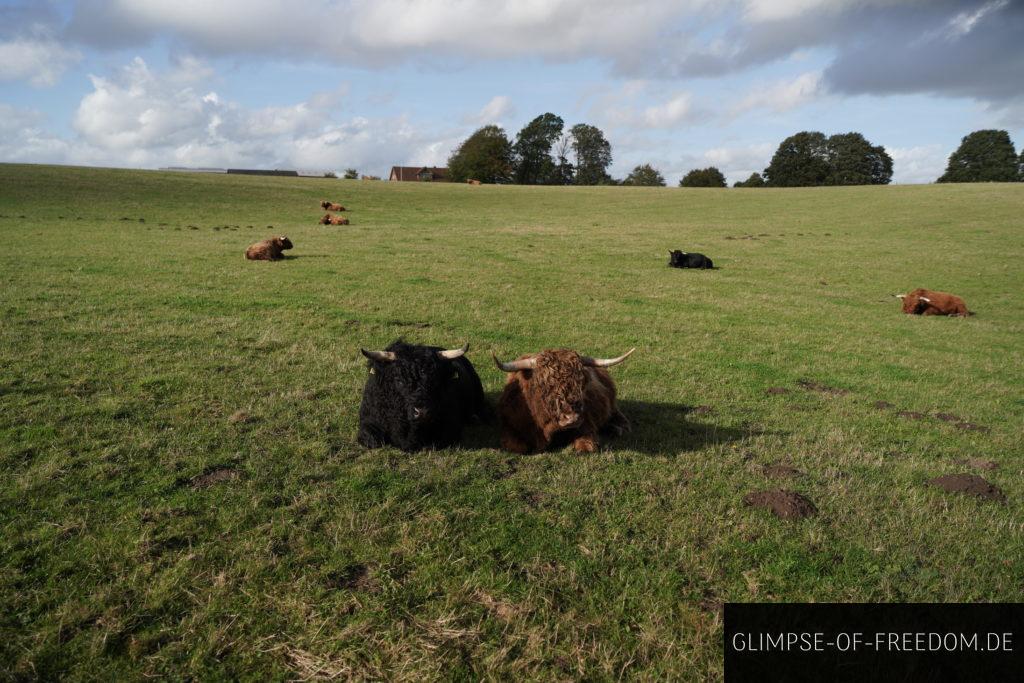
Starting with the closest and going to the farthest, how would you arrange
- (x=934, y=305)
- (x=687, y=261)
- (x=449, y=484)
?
(x=449, y=484), (x=934, y=305), (x=687, y=261)

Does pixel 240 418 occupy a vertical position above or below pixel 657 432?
above

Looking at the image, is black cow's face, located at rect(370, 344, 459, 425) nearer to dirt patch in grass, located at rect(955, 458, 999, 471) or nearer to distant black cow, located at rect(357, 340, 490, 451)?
distant black cow, located at rect(357, 340, 490, 451)

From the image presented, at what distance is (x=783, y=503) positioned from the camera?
227 inches

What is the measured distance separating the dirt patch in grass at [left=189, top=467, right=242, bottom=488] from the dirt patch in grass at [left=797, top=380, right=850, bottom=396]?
8759 mm

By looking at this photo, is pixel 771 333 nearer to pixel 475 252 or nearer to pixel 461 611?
pixel 461 611

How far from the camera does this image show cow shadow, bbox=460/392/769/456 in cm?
718

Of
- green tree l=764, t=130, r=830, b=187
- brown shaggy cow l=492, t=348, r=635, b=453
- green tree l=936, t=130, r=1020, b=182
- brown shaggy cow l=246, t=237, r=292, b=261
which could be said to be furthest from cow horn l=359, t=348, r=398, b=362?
green tree l=936, t=130, r=1020, b=182

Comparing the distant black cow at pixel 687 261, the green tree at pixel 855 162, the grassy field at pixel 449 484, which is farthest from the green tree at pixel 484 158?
the grassy field at pixel 449 484

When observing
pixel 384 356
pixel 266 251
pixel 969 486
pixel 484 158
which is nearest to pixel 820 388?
pixel 969 486

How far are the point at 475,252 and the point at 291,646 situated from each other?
21.6m

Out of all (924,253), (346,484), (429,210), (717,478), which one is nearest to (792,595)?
(717,478)

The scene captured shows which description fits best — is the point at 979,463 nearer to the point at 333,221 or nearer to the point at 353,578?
the point at 353,578

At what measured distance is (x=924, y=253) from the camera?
2916 cm

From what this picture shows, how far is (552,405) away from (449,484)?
1543mm
